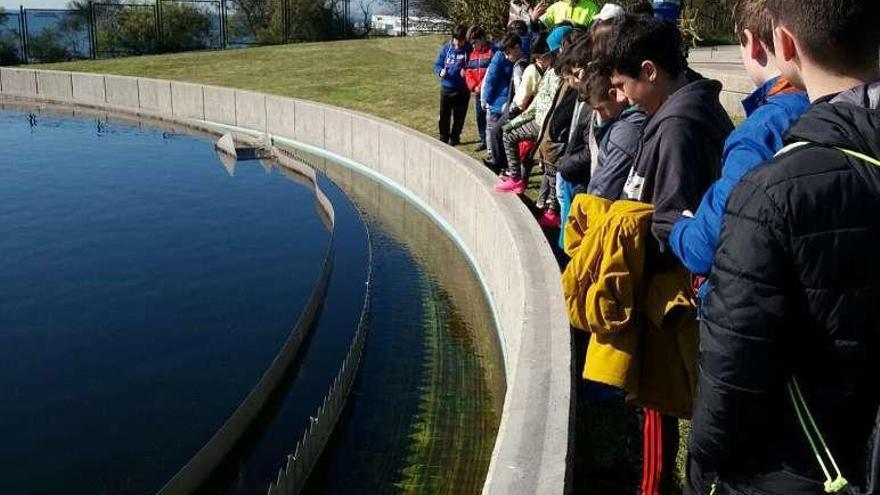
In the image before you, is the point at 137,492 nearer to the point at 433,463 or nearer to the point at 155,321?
the point at 433,463

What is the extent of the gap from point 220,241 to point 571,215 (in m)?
6.80

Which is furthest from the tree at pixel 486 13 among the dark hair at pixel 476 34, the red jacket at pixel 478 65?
the red jacket at pixel 478 65

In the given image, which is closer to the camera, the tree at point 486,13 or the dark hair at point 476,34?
the dark hair at point 476,34

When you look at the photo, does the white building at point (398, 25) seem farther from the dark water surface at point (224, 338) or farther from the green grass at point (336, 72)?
the dark water surface at point (224, 338)

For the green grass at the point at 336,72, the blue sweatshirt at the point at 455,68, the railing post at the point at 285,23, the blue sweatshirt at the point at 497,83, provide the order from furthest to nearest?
the railing post at the point at 285,23, the green grass at the point at 336,72, the blue sweatshirt at the point at 455,68, the blue sweatshirt at the point at 497,83

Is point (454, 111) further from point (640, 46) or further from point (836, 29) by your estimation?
point (836, 29)

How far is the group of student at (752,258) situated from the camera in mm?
1588

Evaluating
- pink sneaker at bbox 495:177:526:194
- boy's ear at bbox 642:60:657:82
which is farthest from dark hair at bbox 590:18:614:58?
pink sneaker at bbox 495:177:526:194

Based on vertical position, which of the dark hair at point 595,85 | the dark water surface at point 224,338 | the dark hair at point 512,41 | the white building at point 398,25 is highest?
the dark hair at point 595,85

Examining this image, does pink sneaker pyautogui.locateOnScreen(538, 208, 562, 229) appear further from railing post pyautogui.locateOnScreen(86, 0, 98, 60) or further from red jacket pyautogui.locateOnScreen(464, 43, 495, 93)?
railing post pyautogui.locateOnScreen(86, 0, 98, 60)

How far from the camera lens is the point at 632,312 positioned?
9.61ft

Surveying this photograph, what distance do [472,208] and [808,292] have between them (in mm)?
6708

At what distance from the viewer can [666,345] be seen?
2982mm

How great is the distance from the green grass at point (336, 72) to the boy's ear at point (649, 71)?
25.9 feet
